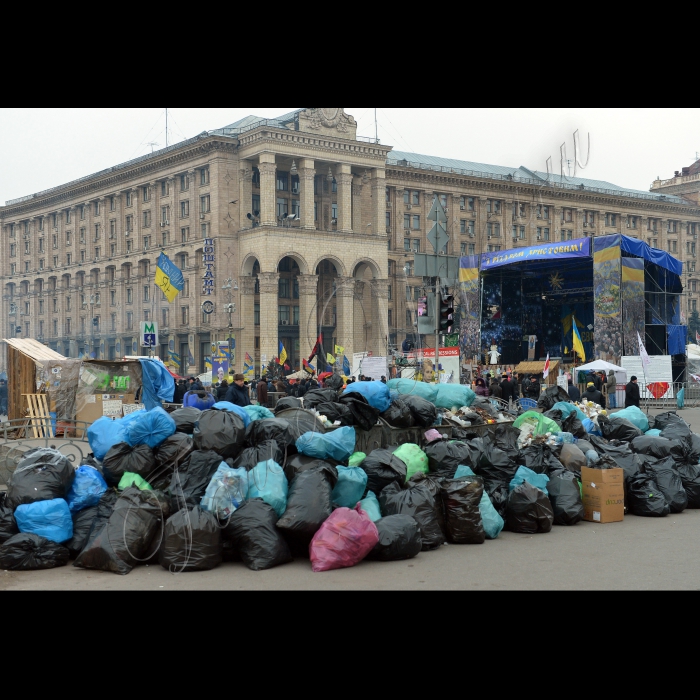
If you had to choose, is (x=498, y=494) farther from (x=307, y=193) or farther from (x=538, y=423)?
(x=307, y=193)

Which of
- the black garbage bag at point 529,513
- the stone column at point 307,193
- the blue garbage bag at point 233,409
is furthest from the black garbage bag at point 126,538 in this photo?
the stone column at point 307,193

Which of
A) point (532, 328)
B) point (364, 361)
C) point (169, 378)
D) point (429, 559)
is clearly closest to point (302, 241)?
point (532, 328)

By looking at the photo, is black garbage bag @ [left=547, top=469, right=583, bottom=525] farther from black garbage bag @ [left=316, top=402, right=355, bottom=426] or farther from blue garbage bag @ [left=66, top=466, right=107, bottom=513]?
blue garbage bag @ [left=66, top=466, right=107, bottom=513]

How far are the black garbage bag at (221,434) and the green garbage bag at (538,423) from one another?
434cm

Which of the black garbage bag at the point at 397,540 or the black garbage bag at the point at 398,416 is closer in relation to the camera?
the black garbage bag at the point at 397,540

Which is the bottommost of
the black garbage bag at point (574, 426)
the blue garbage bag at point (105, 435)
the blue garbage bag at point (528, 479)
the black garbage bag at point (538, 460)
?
the blue garbage bag at point (528, 479)

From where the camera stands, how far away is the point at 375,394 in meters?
9.68

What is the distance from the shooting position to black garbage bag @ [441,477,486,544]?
820cm

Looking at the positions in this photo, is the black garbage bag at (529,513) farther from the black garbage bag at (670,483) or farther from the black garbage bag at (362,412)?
the black garbage bag at (670,483)

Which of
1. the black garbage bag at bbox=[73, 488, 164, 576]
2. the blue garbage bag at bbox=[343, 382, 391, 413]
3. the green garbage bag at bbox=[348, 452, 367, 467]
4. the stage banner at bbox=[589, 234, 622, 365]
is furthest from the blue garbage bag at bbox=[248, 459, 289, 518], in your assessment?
the stage banner at bbox=[589, 234, 622, 365]

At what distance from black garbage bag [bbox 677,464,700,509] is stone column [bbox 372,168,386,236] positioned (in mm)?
52991

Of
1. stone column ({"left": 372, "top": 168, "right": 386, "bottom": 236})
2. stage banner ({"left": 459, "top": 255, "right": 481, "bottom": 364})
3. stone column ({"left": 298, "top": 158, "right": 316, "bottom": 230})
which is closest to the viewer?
stage banner ({"left": 459, "top": 255, "right": 481, "bottom": 364})

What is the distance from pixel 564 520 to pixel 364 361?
1903 centimetres

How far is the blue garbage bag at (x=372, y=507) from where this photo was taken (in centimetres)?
790
